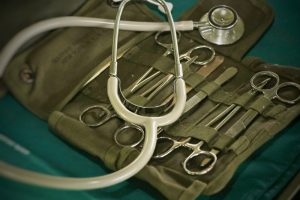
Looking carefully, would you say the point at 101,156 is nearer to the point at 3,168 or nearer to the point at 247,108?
the point at 3,168

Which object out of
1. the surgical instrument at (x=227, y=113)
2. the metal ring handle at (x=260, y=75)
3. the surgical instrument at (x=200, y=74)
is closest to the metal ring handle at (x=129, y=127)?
the surgical instrument at (x=200, y=74)

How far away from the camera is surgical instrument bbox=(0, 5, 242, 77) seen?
35.9 inches

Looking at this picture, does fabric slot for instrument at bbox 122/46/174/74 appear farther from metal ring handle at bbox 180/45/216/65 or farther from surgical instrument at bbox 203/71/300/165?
surgical instrument at bbox 203/71/300/165

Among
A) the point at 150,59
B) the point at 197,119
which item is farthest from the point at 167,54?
the point at 197,119

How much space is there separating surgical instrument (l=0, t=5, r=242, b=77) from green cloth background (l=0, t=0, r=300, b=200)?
0.11 m

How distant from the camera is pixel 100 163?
83 centimetres

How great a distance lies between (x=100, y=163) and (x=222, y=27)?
1.17 feet

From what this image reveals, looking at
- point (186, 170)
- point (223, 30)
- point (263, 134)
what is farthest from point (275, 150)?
point (223, 30)

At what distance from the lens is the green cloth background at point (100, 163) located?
773 millimetres

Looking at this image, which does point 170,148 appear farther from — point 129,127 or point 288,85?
point 288,85

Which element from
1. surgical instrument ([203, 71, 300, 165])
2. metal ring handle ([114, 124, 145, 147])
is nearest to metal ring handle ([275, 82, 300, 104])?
surgical instrument ([203, 71, 300, 165])

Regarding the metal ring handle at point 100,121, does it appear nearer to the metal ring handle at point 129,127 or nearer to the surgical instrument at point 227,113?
the metal ring handle at point 129,127

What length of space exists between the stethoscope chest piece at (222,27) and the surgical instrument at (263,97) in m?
0.13

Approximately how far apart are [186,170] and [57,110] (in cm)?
27
